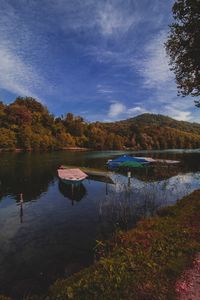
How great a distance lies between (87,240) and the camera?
16.3 meters

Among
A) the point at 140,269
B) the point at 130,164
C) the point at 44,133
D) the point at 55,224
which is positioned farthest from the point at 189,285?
the point at 44,133

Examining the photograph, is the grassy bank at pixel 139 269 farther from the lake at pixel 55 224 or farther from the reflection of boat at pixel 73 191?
the reflection of boat at pixel 73 191

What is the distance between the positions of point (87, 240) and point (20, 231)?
219 inches

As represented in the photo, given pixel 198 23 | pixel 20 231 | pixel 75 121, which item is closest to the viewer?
pixel 20 231

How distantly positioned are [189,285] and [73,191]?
2506 centimetres

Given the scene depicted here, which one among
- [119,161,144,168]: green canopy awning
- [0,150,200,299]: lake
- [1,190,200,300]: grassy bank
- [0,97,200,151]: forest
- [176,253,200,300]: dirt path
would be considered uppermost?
[0,97,200,151]: forest

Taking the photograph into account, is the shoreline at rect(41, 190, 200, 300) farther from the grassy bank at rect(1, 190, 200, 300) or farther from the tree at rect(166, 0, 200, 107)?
the tree at rect(166, 0, 200, 107)

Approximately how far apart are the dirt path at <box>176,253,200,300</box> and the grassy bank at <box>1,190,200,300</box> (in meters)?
0.22

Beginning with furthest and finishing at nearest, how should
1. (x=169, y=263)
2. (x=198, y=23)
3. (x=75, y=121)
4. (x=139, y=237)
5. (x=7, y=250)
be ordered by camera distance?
(x=75, y=121), (x=198, y=23), (x=7, y=250), (x=139, y=237), (x=169, y=263)

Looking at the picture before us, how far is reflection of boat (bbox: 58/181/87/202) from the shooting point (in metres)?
29.0

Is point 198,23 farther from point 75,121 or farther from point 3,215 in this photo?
point 75,121

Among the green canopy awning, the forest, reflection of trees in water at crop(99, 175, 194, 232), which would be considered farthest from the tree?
the forest

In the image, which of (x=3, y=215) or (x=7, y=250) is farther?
(x=3, y=215)

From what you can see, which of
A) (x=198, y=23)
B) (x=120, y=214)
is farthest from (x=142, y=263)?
(x=198, y=23)
